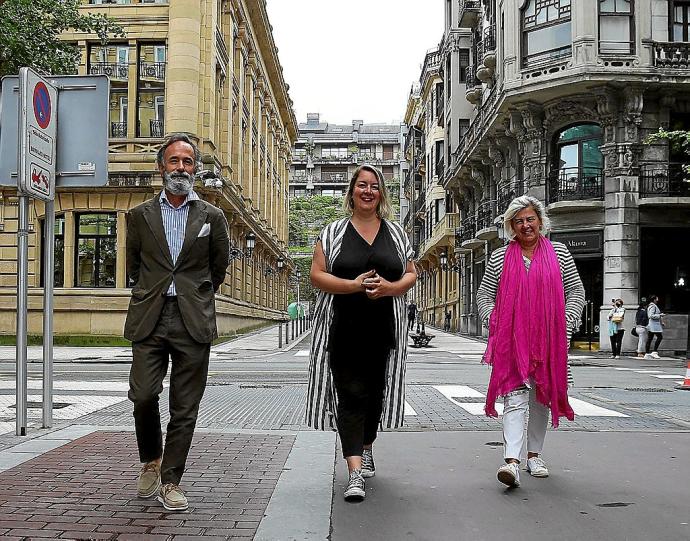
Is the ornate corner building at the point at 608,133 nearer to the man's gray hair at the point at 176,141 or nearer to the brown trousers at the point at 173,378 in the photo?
the man's gray hair at the point at 176,141

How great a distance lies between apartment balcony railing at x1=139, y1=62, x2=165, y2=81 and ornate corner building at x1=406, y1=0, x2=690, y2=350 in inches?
490

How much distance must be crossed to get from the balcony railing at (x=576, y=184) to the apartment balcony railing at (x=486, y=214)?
573 centimetres

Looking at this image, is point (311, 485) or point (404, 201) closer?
point (311, 485)

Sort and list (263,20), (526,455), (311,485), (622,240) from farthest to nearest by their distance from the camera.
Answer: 1. (263,20)
2. (622,240)
3. (526,455)
4. (311,485)

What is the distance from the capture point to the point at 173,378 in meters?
4.83

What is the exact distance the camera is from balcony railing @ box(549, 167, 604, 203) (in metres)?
28.7

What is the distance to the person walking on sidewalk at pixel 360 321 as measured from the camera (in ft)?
17.0

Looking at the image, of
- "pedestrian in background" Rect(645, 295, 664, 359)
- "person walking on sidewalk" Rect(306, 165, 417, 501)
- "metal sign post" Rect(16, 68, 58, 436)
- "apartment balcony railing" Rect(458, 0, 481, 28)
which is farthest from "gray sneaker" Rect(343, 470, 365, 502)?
"apartment balcony railing" Rect(458, 0, 481, 28)

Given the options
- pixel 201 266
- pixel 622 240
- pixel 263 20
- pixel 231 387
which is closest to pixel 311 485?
pixel 201 266

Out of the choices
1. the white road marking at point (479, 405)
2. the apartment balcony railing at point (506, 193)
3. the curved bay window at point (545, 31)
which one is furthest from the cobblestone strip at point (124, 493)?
the apartment balcony railing at point (506, 193)

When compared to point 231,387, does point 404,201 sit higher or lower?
higher

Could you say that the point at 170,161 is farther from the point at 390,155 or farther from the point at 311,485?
the point at 390,155

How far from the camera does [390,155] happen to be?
438ft

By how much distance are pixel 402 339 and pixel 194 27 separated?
27.3 metres
